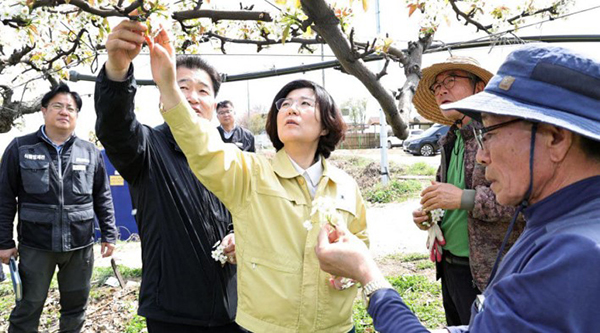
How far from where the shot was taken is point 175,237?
6.78 ft

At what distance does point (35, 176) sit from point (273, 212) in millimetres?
2827

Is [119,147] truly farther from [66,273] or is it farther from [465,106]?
[66,273]

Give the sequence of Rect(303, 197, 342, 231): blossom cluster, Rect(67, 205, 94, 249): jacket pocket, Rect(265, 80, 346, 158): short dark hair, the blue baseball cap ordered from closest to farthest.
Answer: the blue baseball cap → Rect(303, 197, 342, 231): blossom cluster → Rect(265, 80, 346, 158): short dark hair → Rect(67, 205, 94, 249): jacket pocket

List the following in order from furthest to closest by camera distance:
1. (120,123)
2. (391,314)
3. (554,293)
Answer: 1. (120,123)
2. (391,314)
3. (554,293)

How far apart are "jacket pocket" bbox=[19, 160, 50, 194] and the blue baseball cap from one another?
3.75 meters

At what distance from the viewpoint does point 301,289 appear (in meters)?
1.82

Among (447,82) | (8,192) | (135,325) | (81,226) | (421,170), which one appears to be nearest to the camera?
(447,82)

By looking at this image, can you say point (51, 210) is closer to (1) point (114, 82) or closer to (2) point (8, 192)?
(2) point (8, 192)

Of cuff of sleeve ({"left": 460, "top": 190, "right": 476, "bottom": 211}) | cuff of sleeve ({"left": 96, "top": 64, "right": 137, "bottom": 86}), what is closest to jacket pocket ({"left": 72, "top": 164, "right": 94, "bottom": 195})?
cuff of sleeve ({"left": 96, "top": 64, "right": 137, "bottom": 86})

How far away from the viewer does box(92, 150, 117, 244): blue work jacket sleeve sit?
4133 millimetres

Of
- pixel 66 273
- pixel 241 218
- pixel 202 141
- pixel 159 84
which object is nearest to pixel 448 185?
pixel 241 218

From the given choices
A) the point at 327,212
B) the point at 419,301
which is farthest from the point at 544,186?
the point at 419,301

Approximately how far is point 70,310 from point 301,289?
296cm

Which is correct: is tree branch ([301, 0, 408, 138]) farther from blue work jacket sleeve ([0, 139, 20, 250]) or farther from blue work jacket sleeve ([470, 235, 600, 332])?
blue work jacket sleeve ([0, 139, 20, 250])
